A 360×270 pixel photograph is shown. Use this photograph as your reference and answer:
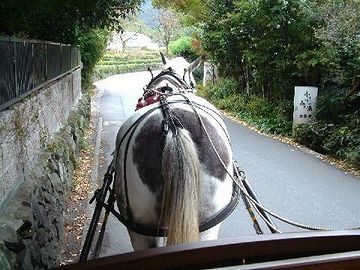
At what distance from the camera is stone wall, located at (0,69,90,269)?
3486mm

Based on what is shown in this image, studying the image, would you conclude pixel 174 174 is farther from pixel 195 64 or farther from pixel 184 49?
pixel 184 49

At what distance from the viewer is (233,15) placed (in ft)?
50.0

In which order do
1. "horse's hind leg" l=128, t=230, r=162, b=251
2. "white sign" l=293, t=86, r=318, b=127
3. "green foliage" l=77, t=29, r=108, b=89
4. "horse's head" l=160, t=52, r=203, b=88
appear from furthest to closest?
"green foliage" l=77, t=29, r=108, b=89 < "white sign" l=293, t=86, r=318, b=127 < "horse's head" l=160, t=52, r=203, b=88 < "horse's hind leg" l=128, t=230, r=162, b=251

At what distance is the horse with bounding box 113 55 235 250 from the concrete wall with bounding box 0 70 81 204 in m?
1.17

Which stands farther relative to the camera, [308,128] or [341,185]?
[308,128]

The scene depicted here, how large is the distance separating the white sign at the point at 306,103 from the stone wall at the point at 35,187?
629 centimetres

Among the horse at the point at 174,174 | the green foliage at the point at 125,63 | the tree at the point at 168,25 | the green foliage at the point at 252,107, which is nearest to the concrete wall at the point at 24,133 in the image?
the horse at the point at 174,174

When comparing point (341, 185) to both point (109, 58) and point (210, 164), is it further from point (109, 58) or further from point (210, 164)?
point (109, 58)

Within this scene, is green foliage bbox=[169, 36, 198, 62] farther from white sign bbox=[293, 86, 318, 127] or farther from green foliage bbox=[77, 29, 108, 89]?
white sign bbox=[293, 86, 318, 127]

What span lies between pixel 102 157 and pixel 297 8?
655 centimetres

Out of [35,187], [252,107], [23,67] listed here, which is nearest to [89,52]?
[252,107]

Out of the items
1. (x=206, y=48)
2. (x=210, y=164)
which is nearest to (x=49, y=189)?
(x=210, y=164)

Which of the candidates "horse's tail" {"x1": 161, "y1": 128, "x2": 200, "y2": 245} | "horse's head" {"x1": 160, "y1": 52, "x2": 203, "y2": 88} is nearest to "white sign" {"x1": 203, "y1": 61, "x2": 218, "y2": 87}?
"horse's head" {"x1": 160, "y1": 52, "x2": 203, "y2": 88}

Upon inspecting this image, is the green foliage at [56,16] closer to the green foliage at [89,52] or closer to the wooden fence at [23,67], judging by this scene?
the wooden fence at [23,67]
